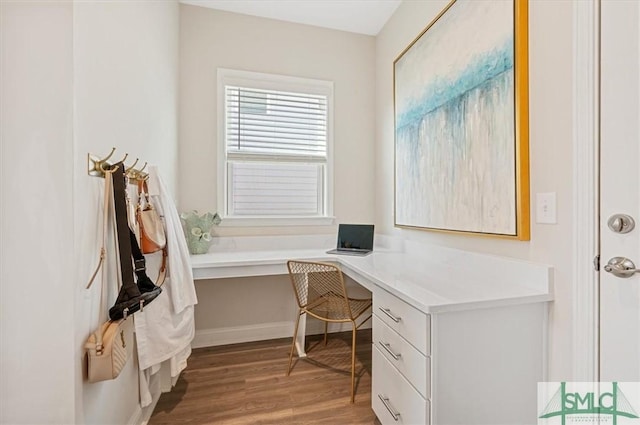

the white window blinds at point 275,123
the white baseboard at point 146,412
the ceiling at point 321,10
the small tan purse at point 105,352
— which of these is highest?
the ceiling at point 321,10

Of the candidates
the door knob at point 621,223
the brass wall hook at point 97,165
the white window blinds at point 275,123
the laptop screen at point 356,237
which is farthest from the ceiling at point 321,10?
the door knob at point 621,223

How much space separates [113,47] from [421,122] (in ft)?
5.88

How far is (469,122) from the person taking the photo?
1617 millimetres

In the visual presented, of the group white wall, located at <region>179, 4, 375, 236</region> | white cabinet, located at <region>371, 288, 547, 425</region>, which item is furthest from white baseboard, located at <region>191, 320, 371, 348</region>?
A: white cabinet, located at <region>371, 288, 547, 425</region>

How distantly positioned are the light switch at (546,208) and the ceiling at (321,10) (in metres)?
1.99

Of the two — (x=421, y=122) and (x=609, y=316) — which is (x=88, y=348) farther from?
(x=421, y=122)

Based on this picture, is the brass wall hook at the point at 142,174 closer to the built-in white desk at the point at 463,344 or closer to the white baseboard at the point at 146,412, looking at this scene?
the white baseboard at the point at 146,412

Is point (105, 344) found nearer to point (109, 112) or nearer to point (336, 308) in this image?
point (109, 112)

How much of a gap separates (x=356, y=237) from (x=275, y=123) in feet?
4.14

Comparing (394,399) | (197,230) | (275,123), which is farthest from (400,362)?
(275,123)

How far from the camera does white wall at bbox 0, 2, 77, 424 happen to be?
37.4 inches

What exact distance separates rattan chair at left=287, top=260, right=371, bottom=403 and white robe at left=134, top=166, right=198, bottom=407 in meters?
0.66

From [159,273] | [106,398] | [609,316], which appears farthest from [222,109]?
[609,316]

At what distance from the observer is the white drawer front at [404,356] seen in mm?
1112
